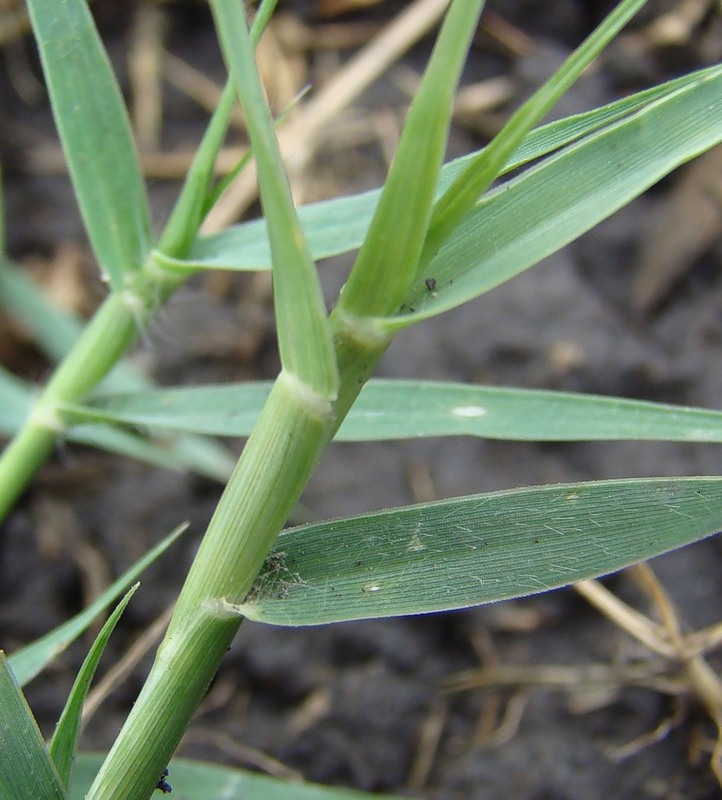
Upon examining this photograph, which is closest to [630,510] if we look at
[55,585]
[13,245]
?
[55,585]

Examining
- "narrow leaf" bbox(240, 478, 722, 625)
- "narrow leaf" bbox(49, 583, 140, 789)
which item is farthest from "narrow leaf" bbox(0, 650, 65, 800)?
"narrow leaf" bbox(240, 478, 722, 625)

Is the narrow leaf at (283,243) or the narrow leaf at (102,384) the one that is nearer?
the narrow leaf at (283,243)

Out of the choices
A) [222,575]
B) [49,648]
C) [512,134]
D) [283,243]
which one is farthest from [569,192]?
[49,648]

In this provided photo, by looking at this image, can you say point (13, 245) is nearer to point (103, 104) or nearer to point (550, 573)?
point (103, 104)

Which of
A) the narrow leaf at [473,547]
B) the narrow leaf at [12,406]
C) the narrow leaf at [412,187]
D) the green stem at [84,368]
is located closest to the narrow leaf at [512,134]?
the narrow leaf at [412,187]

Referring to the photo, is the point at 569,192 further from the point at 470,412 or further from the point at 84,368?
the point at 84,368

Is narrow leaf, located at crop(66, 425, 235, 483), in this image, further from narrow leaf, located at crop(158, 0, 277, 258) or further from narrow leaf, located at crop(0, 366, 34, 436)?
narrow leaf, located at crop(158, 0, 277, 258)

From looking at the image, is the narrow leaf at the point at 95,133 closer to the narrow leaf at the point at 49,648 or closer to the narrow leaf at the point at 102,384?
the narrow leaf at the point at 49,648

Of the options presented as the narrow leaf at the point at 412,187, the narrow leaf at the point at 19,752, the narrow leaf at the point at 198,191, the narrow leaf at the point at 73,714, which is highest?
the narrow leaf at the point at 198,191
